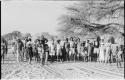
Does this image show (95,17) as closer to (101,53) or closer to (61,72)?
(101,53)

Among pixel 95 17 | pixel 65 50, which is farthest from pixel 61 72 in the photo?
pixel 95 17

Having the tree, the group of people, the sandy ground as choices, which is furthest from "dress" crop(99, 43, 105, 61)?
the tree

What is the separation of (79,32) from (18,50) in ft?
41.3

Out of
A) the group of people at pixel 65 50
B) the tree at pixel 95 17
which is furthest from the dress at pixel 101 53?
the tree at pixel 95 17

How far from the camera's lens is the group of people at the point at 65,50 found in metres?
17.2

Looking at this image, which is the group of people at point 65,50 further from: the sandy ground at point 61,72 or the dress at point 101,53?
the sandy ground at point 61,72

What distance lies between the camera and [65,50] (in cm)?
1844

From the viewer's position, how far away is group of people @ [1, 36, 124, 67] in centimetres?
1716

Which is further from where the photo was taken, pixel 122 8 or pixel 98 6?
pixel 98 6

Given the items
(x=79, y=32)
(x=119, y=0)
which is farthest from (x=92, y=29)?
(x=119, y=0)

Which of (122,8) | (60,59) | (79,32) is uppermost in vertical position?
(122,8)

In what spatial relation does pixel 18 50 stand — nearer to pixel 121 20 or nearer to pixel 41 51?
pixel 41 51

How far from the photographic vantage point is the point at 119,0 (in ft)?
84.7

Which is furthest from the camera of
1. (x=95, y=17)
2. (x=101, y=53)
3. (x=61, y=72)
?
(x=95, y=17)
